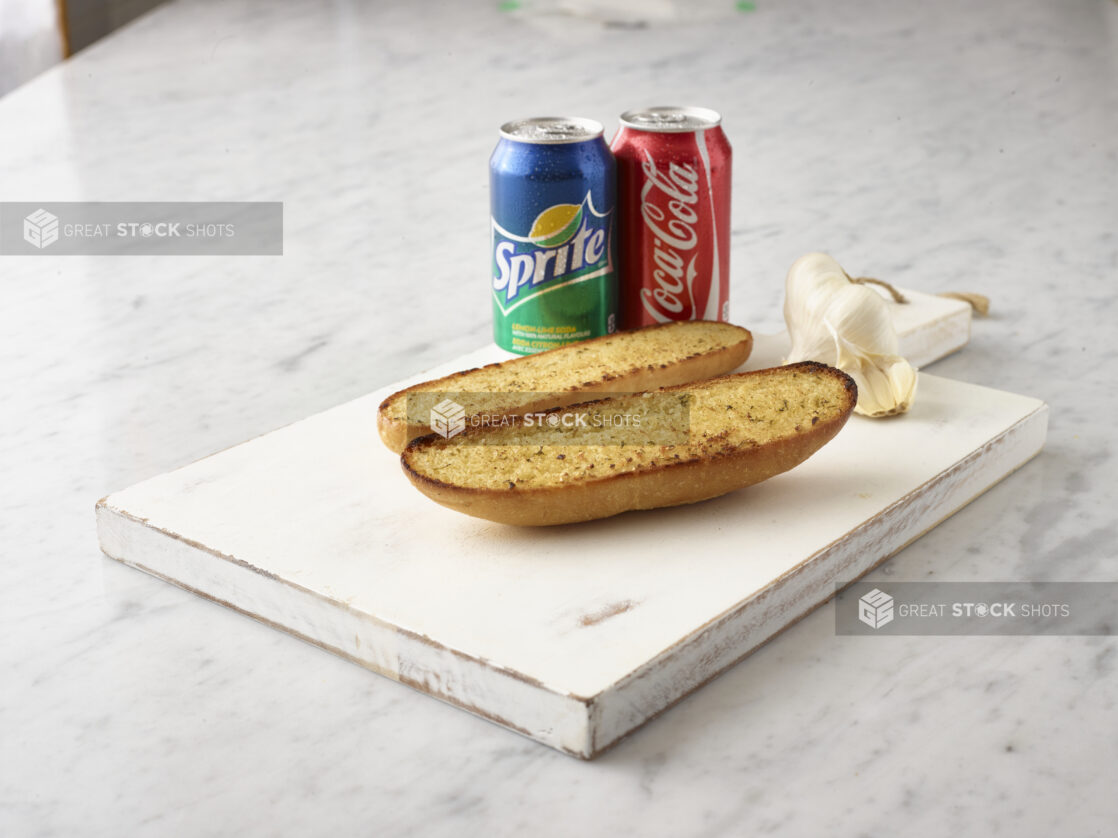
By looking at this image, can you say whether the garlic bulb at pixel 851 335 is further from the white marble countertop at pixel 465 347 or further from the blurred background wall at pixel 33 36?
the blurred background wall at pixel 33 36

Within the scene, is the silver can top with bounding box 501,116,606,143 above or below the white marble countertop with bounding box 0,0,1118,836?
above

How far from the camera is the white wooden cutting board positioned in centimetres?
95

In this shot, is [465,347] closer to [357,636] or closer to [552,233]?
[552,233]

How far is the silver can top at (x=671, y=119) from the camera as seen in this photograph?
147 centimetres

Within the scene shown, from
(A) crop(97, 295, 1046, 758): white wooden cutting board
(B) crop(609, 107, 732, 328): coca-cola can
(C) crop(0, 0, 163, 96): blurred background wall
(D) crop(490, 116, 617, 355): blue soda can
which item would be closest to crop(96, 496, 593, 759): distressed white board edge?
(A) crop(97, 295, 1046, 758): white wooden cutting board

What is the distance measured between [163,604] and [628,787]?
463 millimetres

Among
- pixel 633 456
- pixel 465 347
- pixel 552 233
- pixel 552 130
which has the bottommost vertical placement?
pixel 465 347

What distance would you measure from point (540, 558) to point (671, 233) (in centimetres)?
55

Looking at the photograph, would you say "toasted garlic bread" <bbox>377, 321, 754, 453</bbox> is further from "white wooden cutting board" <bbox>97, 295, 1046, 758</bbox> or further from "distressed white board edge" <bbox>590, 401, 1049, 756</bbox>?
"distressed white board edge" <bbox>590, 401, 1049, 756</bbox>

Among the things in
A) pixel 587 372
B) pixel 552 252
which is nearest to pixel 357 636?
pixel 587 372

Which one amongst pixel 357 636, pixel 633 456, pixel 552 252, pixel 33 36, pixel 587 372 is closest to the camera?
pixel 357 636

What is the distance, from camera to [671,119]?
4.92 ft

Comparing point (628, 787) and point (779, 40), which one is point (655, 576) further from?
point (779, 40)

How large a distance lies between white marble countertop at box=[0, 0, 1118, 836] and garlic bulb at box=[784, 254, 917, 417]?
0.15 metres
